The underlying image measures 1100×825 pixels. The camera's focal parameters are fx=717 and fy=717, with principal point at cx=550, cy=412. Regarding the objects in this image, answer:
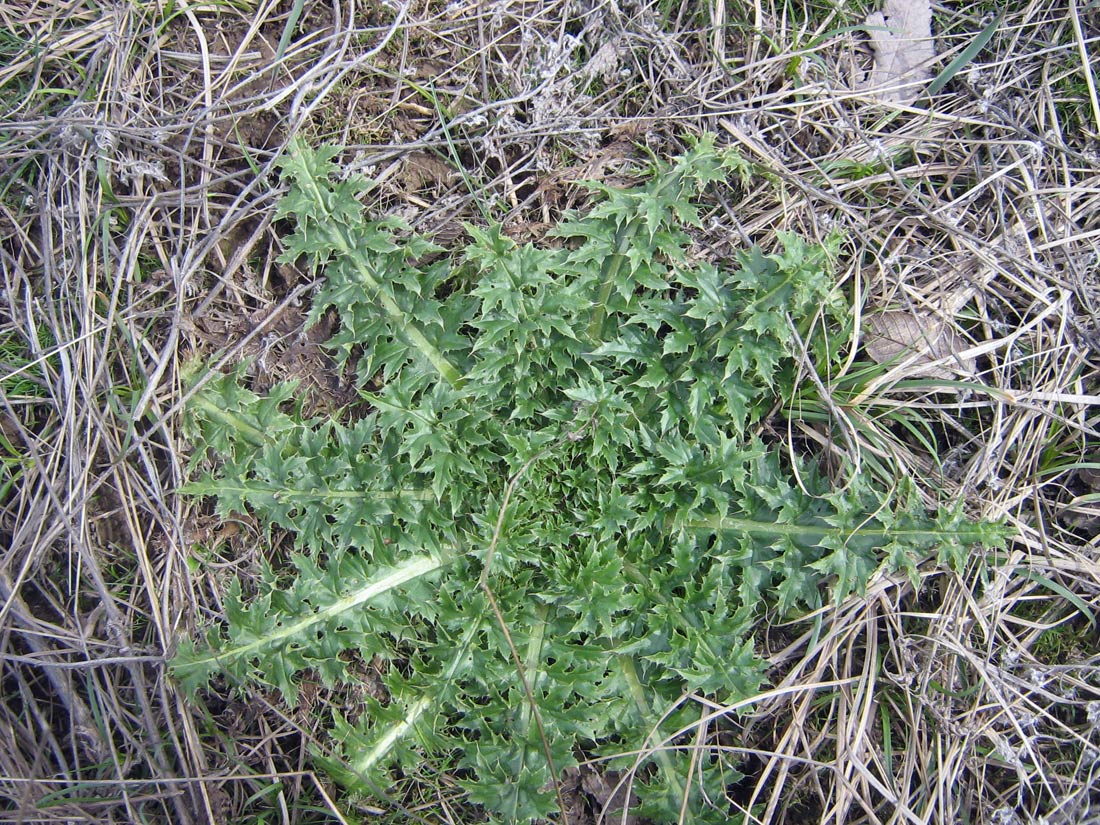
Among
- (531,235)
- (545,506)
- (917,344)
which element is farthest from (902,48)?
(545,506)

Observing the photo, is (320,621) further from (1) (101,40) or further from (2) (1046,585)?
(2) (1046,585)

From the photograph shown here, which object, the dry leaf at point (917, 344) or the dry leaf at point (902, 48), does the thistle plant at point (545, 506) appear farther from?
the dry leaf at point (902, 48)

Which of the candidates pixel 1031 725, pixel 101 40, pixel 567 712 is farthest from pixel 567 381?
pixel 101 40

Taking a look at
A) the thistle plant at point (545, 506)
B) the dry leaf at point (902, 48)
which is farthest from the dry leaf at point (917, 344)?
the dry leaf at point (902, 48)

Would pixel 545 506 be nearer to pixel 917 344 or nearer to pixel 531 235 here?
pixel 531 235

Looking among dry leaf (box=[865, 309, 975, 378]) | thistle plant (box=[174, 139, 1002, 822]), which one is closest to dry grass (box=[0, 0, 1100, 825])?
dry leaf (box=[865, 309, 975, 378])

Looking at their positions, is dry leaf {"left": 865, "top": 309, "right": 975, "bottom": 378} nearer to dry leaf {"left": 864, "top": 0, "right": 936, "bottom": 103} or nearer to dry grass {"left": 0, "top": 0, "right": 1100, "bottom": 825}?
dry grass {"left": 0, "top": 0, "right": 1100, "bottom": 825}
